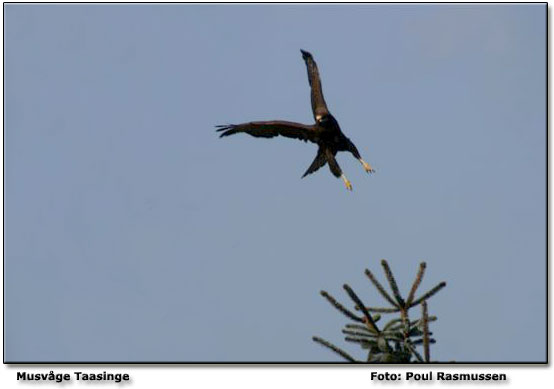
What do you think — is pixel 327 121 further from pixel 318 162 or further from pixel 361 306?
pixel 361 306

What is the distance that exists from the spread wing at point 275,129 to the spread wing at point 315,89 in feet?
0.94

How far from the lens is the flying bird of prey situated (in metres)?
15.3

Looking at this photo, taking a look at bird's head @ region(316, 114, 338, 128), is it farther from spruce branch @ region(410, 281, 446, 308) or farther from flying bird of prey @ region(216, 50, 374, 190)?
spruce branch @ region(410, 281, 446, 308)

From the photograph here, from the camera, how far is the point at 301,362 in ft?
34.2

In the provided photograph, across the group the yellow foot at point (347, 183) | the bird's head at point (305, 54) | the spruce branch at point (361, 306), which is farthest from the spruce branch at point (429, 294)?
the bird's head at point (305, 54)

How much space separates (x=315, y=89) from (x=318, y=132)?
79 cm

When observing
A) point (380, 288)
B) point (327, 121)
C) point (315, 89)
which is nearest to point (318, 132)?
point (327, 121)

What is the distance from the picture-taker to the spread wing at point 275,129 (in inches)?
605

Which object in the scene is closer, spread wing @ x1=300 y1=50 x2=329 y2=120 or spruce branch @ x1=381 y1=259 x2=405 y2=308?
spruce branch @ x1=381 y1=259 x2=405 y2=308

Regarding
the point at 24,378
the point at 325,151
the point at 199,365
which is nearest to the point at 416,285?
the point at 199,365

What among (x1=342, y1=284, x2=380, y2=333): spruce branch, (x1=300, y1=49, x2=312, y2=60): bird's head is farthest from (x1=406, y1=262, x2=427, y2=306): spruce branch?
(x1=300, y1=49, x2=312, y2=60): bird's head

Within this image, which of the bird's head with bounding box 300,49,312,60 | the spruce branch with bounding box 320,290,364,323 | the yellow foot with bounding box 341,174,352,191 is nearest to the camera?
the spruce branch with bounding box 320,290,364,323

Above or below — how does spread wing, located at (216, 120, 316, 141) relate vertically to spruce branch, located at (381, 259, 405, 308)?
above

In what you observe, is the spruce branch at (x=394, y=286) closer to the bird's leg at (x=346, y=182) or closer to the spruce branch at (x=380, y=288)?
the spruce branch at (x=380, y=288)
